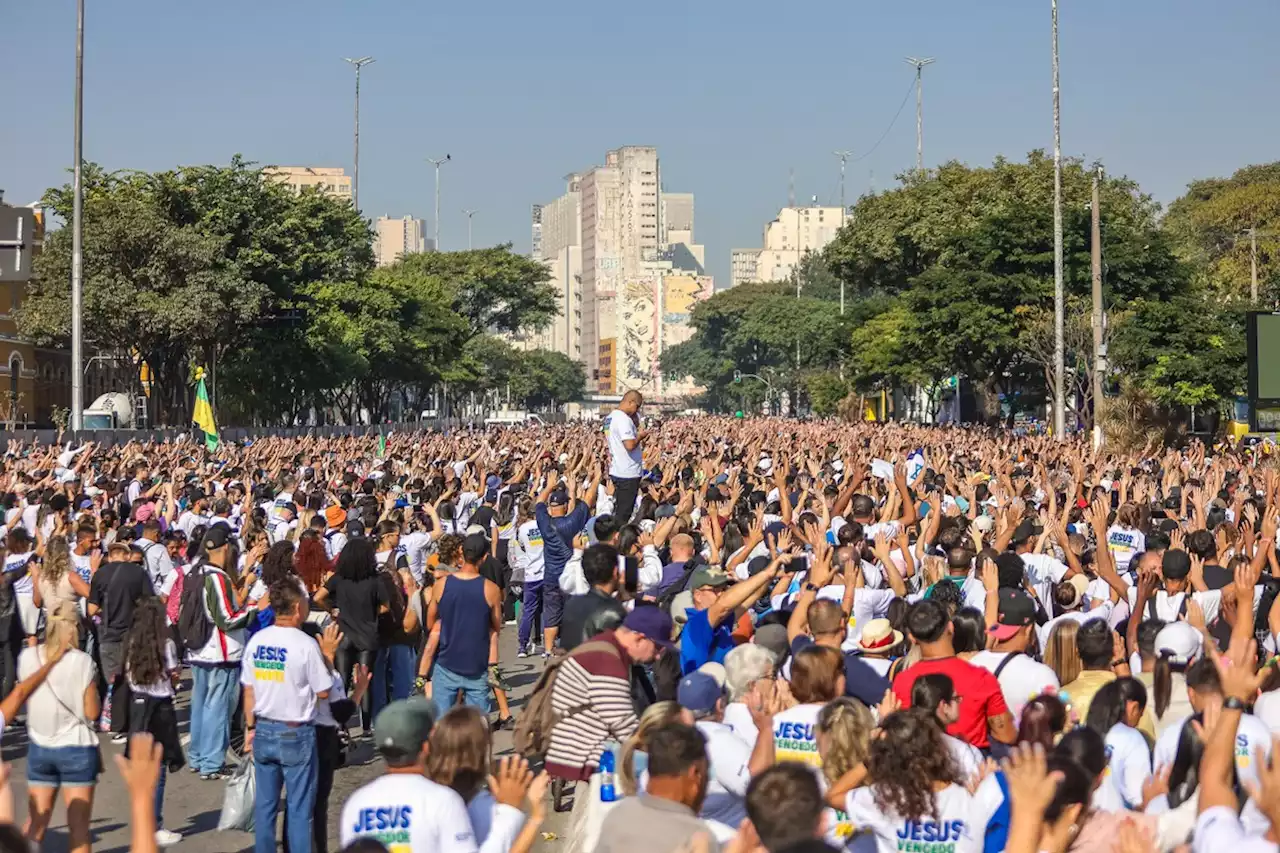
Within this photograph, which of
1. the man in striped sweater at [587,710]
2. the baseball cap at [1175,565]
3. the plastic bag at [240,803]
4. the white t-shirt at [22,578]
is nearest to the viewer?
the man in striped sweater at [587,710]

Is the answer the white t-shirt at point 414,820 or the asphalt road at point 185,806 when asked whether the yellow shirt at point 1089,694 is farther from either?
the asphalt road at point 185,806

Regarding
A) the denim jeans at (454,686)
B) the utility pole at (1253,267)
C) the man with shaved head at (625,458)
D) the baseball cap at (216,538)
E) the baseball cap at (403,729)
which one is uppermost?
the utility pole at (1253,267)

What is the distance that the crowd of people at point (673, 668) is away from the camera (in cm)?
525

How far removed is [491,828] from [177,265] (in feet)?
145

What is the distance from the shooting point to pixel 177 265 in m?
47.6

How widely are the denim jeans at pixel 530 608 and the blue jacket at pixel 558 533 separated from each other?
968 mm

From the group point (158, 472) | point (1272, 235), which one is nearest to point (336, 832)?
point (158, 472)

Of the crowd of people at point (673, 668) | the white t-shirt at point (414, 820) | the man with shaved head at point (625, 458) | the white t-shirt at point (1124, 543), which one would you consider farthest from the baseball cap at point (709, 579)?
the man with shaved head at point (625, 458)

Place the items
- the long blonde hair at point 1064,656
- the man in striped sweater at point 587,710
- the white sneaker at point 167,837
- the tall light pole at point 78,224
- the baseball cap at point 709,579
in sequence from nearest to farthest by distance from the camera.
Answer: the man in striped sweater at point 587,710 < the long blonde hair at point 1064,656 < the baseball cap at point 709,579 < the white sneaker at point 167,837 < the tall light pole at point 78,224

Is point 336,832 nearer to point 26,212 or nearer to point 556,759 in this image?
point 556,759

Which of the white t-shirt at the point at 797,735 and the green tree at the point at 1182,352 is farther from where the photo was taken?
the green tree at the point at 1182,352

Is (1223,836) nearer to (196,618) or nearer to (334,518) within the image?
(196,618)

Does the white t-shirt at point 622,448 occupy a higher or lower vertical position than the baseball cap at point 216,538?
higher

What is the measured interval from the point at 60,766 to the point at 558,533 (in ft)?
20.3
